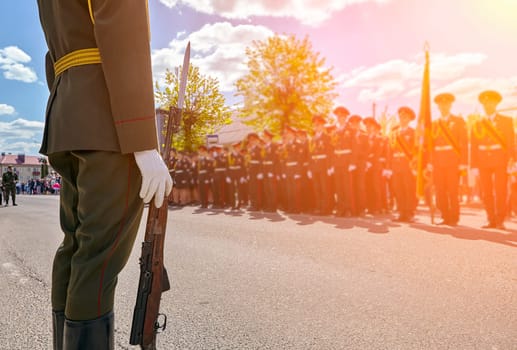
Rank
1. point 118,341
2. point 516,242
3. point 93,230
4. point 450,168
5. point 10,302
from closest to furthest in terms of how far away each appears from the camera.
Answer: point 93,230 → point 118,341 → point 10,302 → point 516,242 → point 450,168

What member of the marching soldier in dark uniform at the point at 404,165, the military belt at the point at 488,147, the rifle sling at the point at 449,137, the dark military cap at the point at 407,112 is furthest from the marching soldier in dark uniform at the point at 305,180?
the military belt at the point at 488,147

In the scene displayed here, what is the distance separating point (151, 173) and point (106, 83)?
0.40m

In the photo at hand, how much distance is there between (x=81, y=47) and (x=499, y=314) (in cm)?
312

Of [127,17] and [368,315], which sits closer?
[127,17]

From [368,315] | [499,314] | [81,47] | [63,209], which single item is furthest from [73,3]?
[499,314]

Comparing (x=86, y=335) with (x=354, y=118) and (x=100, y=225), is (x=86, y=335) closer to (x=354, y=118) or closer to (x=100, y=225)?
(x=100, y=225)

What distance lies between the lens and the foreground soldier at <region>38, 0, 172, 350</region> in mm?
1717

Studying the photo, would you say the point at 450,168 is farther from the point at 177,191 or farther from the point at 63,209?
the point at 177,191

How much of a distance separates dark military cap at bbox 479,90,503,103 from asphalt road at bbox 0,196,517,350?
2.60 m

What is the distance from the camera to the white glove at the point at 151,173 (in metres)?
1.74

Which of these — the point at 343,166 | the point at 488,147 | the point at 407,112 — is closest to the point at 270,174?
the point at 343,166

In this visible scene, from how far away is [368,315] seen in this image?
3.16 m

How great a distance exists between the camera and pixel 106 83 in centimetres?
178

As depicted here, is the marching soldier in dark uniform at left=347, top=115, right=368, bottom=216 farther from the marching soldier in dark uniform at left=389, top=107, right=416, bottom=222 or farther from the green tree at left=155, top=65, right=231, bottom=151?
the green tree at left=155, top=65, right=231, bottom=151
